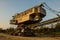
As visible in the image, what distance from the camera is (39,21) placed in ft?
78.2

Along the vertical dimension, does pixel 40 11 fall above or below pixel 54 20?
above

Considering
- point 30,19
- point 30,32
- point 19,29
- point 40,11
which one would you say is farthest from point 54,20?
point 19,29

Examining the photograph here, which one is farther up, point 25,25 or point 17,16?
point 17,16

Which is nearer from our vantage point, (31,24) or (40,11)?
(40,11)

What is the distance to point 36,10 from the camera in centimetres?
2300

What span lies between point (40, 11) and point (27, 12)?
11.6ft

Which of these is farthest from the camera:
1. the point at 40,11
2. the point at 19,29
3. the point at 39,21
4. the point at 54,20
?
the point at 19,29

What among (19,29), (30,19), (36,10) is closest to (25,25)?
(19,29)

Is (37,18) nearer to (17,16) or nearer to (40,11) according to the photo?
(40,11)

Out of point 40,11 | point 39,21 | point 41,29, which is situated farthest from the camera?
point 41,29

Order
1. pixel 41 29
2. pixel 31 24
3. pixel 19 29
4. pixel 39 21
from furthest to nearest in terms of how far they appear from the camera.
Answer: pixel 41 29 < pixel 19 29 < pixel 31 24 < pixel 39 21

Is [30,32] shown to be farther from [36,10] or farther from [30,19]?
[36,10]

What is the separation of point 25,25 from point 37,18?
478cm

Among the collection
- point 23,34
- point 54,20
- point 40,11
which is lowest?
point 23,34
